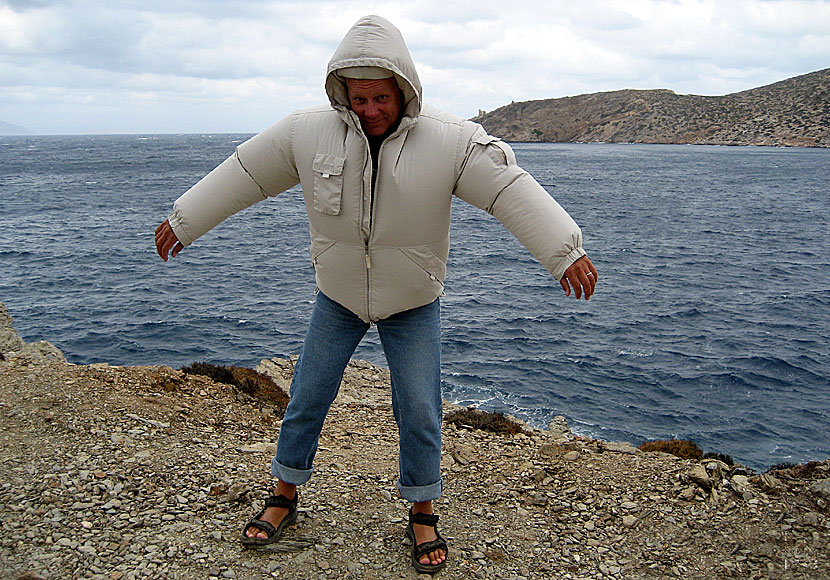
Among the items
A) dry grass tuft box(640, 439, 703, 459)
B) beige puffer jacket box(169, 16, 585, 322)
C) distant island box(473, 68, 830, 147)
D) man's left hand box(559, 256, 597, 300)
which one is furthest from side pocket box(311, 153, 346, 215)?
distant island box(473, 68, 830, 147)

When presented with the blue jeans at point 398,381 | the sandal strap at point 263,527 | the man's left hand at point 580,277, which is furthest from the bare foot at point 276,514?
the man's left hand at point 580,277

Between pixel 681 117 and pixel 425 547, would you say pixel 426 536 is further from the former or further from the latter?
pixel 681 117

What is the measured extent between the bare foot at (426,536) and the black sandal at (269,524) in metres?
0.81

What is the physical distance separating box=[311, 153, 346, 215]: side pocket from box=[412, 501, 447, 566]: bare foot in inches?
76.4

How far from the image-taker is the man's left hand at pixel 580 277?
340 centimetres

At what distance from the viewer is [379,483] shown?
5.43 meters

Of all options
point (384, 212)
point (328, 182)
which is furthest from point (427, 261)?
point (328, 182)

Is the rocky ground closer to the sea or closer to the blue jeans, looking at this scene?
the blue jeans

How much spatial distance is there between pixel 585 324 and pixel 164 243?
20907 millimetres

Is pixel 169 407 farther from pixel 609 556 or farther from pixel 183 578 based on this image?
pixel 609 556

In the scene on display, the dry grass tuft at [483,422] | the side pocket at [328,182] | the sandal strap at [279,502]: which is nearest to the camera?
the side pocket at [328,182]

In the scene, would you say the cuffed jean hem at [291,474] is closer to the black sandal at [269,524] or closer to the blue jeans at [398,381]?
the blue jeans at [398,381]

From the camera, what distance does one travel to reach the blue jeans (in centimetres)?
387

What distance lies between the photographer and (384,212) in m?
3.54
